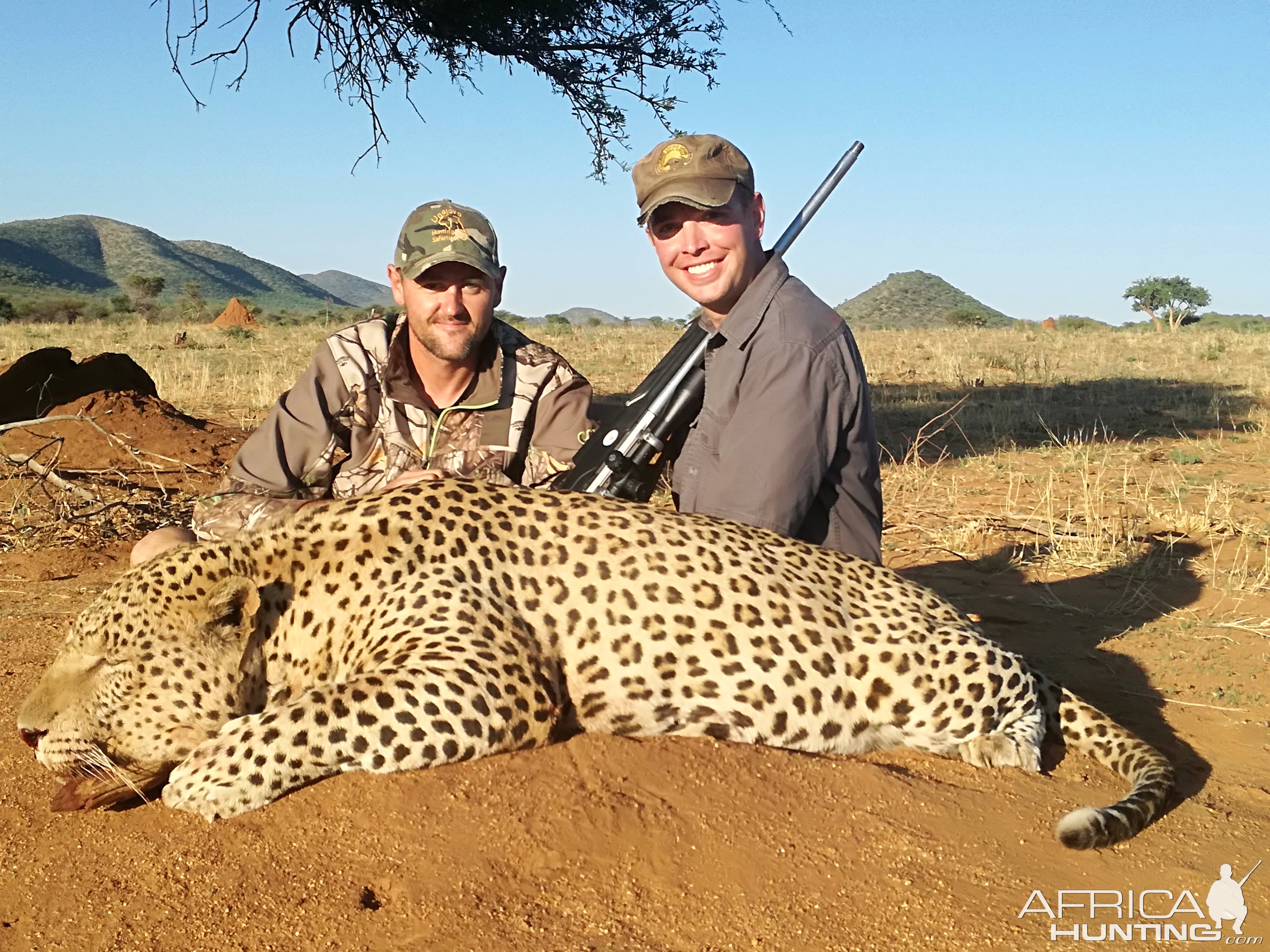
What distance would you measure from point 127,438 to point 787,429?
267 inches

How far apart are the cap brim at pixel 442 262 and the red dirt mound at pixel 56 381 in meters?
6.43

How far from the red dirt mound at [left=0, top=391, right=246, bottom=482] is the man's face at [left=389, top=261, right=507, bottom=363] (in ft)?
13.2

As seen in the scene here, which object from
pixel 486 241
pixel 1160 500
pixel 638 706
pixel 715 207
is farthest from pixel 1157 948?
pixel 1160 500

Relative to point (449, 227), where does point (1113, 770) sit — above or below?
below

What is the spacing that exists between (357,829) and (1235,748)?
3415 mm

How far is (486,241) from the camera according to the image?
16.9 ft

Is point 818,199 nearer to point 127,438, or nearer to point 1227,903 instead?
point 1227,903

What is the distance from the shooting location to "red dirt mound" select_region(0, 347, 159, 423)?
10.5m

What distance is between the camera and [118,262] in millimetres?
109312

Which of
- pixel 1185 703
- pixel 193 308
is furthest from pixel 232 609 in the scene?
pixel 193 308

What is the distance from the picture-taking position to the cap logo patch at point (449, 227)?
16.6 feet

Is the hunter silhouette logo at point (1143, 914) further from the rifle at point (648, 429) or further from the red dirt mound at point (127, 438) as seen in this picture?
the red dirt mound at point (127, 438)

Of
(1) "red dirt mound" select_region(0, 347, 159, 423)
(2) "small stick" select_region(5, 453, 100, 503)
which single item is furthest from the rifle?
(1) "red dirt mound" select_region(0, 347, 159, 423)

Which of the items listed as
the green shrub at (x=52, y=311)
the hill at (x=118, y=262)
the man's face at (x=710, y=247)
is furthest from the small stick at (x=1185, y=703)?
the hill at (x=118, y=262)
